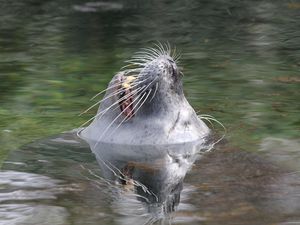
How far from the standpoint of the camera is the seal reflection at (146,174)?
4.86 meters

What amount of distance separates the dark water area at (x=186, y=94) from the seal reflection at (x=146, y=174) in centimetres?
2

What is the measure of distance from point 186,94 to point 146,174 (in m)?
2.26

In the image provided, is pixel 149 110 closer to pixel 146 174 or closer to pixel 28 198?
pixel 146 174

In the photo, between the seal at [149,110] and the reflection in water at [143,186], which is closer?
the reflection in water at [143,186]

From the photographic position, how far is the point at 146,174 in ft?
18.3

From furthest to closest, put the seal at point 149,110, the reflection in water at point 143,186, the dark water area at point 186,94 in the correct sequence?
the seal at point 149,110
the dark water area at point 186,94
the reflection in water at point 143,186

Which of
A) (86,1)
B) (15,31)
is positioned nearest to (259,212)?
(15,31)

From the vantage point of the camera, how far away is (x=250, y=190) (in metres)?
5.09

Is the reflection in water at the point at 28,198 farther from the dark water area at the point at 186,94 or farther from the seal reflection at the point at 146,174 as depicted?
the seal reflection at the point at 146,174

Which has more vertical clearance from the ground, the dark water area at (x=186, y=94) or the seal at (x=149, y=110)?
the seal at (x=149, y=110)

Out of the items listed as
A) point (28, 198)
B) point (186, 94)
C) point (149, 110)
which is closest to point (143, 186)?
point (28, 198)

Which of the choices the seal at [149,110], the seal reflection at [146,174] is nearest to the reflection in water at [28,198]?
the seal reflection at [146,174]

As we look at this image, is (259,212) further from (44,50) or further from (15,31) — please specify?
(15,31)

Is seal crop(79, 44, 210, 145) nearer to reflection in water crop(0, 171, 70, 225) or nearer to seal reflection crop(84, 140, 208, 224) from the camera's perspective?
seal reflection crop(84, 140, 208, 224)
